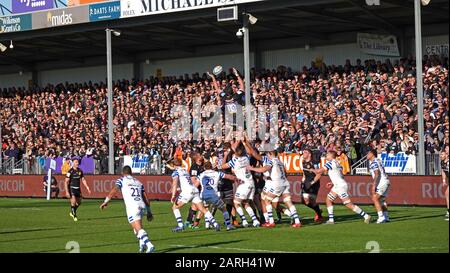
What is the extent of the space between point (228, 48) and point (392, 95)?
15.8m

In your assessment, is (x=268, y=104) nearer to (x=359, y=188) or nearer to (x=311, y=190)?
(x=359, y=188)

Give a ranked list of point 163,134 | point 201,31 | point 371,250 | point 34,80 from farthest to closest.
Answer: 1. point 34,80
2. point 201,31
3. point 163,134
4. point 371,250

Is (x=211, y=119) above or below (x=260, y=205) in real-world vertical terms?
above

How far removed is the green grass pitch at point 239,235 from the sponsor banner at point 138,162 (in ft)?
35.7

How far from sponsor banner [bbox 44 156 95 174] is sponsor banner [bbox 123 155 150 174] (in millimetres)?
2278

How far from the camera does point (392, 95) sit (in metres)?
37.3

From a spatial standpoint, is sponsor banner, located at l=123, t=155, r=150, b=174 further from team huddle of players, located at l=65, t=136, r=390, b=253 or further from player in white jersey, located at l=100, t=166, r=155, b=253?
player in white jersey, located at l=100, t=166, r=155, b=253

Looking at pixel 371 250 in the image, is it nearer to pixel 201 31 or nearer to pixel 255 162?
pixel 255 162

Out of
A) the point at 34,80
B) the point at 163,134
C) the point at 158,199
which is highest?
the point at 34,80

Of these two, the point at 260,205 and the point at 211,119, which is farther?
the point at 211,119

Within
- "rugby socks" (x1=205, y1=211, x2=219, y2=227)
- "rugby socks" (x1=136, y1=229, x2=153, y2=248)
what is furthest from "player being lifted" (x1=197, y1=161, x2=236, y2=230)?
"rugby socks" (x1=136, y1=229, x2=153, y2=248)

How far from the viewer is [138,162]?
139ft

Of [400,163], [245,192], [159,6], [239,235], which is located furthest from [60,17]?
[239,235]

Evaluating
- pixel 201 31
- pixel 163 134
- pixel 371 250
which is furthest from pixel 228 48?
pixel 371 250
